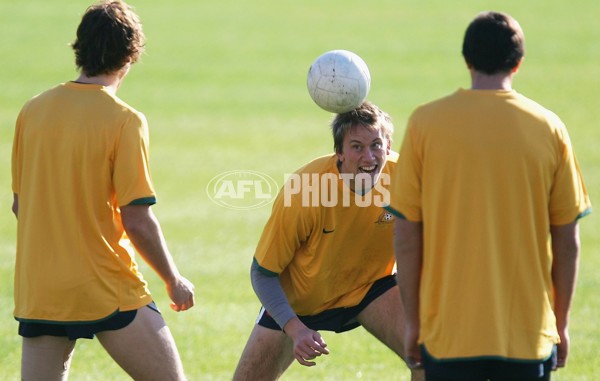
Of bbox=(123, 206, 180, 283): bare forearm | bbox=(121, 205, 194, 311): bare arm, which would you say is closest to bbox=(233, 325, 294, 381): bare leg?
bbox=(121, 205, 194, 311): bare arm

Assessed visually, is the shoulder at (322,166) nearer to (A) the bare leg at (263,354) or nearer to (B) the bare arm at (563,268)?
(A) the bare leg at (263,354)

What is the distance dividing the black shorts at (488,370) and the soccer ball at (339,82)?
2.21 metres

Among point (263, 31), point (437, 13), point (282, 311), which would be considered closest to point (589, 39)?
point (437, 13)

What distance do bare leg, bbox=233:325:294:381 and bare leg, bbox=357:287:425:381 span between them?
50 cm

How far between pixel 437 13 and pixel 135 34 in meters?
28.5

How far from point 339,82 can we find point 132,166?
1.75m

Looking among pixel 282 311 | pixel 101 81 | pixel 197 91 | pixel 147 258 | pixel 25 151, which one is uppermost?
pixel 101 81

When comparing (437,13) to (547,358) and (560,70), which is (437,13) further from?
(547,358)

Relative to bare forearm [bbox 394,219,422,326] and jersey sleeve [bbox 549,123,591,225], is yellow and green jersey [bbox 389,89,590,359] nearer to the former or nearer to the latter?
jersey sleeve [bbox 549,123,591,225]

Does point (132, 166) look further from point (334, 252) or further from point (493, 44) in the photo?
point (493, 44)

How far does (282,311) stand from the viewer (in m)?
5.81

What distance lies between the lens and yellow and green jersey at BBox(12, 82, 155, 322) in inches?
203

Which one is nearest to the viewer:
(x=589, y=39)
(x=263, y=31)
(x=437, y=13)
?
(x=589, y=39)

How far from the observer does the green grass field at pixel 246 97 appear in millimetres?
8914
